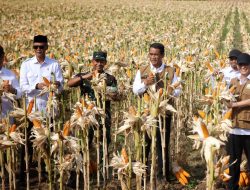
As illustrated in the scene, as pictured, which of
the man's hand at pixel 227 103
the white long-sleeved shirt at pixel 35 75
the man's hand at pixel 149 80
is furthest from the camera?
the white long-sleeved shirt at pixel 35 75

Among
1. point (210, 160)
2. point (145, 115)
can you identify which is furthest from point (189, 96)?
point (210, 160)

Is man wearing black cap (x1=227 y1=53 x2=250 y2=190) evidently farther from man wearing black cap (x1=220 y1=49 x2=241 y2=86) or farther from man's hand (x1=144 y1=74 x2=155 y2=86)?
man wearing black cap (x1=220 y1=49 x2=241 y2=86)

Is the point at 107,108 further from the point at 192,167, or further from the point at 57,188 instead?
the point at 192,167

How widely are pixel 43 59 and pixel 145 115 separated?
2.34m

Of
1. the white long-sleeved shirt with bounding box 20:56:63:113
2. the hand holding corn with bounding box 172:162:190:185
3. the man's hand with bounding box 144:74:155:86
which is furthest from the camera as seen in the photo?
the hand holding corn with bounding box 172:162:190:185

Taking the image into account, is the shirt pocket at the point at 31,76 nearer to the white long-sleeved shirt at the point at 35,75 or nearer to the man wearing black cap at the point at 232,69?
the white long-sleeved shirt at the point at 35,75

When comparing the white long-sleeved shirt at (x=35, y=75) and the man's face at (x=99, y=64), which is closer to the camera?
the man's face at (x=99, y=64)

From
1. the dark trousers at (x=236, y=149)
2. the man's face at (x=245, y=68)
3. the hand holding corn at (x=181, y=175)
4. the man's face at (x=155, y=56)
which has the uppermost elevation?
the man's face at (x=155, y=56)

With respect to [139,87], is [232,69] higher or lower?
higher

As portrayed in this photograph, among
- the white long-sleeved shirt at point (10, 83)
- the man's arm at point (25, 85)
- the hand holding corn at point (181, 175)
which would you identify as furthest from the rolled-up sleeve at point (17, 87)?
the hand holding corn at point (181, 175)

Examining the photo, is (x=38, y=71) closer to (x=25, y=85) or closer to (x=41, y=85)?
(x=25, y=85)

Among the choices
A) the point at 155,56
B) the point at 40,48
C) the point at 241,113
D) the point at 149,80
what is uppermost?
the point at 40,48

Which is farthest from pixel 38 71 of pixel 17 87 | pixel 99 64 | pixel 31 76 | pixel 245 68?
pixel 245 68

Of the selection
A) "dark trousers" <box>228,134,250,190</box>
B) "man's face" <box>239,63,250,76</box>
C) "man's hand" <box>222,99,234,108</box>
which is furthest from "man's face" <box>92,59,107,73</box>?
"dark trousers" <box>228,134,250,190</box>
